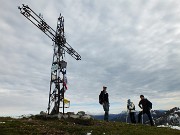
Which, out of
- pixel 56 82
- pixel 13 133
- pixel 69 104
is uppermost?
pixel 56 82

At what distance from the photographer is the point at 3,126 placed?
19141 millimetres

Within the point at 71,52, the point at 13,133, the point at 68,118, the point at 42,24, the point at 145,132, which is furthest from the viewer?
the point at 71,52

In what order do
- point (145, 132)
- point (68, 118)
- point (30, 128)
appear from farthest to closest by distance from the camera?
point (68, 118), point (145, 132), point (30, 128)

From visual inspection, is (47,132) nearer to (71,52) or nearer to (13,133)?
(13,133)

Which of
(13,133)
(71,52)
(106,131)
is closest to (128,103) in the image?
(71,52)

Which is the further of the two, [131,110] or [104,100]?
[131,110]

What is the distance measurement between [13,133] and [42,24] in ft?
46.7

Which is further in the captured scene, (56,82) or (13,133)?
(56,82)

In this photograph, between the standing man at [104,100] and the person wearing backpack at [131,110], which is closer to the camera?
the standing man at [104,100]

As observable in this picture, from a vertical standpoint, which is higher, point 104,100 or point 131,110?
point 104,100

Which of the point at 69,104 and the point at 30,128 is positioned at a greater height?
the point at 69,104

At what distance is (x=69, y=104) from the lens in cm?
2953

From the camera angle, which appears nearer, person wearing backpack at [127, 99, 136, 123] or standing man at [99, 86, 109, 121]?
standing man at [99, 86, 109, 121]

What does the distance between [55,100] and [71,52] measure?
6.14 m
